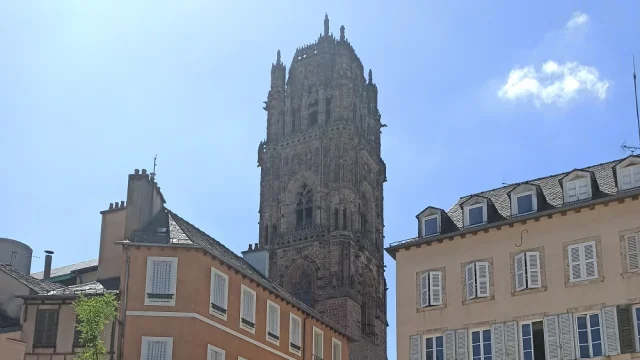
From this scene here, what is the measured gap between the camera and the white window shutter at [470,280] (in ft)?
128

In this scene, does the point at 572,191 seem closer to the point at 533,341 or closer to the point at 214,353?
the point at 533,341

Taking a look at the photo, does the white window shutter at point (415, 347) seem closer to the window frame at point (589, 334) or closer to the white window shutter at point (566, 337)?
the white window shutter at point (566, 337)

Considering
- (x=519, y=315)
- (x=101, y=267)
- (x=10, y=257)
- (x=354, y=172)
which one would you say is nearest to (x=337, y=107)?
(x=354, y=172)

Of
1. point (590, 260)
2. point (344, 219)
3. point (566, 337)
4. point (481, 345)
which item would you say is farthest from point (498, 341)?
point (344, 219)

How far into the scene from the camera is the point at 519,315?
123 ft

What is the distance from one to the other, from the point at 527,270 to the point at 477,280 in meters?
2.15

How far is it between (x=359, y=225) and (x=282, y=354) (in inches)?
2016

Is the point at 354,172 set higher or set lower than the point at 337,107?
lower

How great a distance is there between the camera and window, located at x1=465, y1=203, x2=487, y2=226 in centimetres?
4041

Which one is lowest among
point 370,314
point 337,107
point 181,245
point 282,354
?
point 282,354

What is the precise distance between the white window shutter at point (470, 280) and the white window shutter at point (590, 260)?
4.59 m

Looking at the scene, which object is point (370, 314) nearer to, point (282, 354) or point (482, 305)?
point (282, 354)

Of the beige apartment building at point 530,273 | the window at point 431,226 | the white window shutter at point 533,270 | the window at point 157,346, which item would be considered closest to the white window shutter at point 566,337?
the beige apartment building at point 530,273

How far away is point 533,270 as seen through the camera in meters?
37.9
